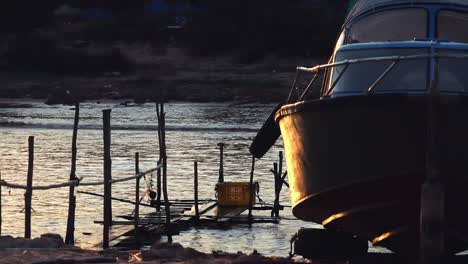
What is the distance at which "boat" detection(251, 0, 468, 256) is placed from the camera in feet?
44.5

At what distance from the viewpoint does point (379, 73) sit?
14.9 m

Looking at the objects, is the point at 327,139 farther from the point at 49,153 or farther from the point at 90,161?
the point at 49,153

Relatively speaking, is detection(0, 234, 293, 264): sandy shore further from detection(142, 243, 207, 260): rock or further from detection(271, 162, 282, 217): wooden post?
detection(271, 162, 282, 217): wooden post

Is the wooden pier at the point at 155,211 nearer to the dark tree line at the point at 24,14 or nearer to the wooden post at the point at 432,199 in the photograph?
the wooden post at the point at 432,199

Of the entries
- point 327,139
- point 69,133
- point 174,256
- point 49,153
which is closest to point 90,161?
point 49,153

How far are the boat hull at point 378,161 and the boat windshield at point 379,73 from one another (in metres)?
0.73

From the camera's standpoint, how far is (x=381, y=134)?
13.8 meters

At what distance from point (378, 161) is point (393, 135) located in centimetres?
37

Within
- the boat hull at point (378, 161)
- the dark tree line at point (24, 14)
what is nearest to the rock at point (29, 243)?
the boat hull at point (378, 161)

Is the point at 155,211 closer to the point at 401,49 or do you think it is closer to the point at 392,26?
the point at 392,26

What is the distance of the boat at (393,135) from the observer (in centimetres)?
1358

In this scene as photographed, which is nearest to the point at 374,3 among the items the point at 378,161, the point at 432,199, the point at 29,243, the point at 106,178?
the point at 378,161

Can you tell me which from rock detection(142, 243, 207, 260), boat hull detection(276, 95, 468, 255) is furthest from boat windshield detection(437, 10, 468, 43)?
rock detection(142, 243, 207, 260)

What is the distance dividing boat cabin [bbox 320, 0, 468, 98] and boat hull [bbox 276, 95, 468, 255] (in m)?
0.47
